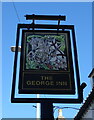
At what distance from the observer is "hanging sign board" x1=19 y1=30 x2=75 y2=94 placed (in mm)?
8820

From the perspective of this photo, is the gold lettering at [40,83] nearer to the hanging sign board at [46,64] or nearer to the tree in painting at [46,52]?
the hanging sign board at [46,64]

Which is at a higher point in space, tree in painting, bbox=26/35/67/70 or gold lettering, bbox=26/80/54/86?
tree in painting, bbox=26/35/67/70

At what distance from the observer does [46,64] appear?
912 cm

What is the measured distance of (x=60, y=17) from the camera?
33.4ft

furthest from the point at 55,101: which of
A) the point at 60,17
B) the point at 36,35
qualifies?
the point at 60,17

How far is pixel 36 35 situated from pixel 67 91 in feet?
7.05

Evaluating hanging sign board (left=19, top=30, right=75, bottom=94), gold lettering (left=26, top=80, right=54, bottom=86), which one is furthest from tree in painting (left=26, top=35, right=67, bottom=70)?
gold lettering (left=26, top=80, right=54, bottom=86)

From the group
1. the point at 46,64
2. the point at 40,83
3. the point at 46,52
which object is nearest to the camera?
the point at 40,83

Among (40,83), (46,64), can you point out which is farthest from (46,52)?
(40,83)

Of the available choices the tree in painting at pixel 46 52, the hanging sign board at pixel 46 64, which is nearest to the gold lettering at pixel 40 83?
the hanging sign board at pixel 46 64

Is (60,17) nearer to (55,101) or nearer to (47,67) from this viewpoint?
(47,67)

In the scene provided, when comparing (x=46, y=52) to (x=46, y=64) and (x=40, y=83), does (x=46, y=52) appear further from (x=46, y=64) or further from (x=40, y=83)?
(x=40, y=83)

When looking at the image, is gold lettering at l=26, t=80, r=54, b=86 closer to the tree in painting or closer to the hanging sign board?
the hanging sign board

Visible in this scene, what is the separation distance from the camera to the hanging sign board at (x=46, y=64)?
882 cm
